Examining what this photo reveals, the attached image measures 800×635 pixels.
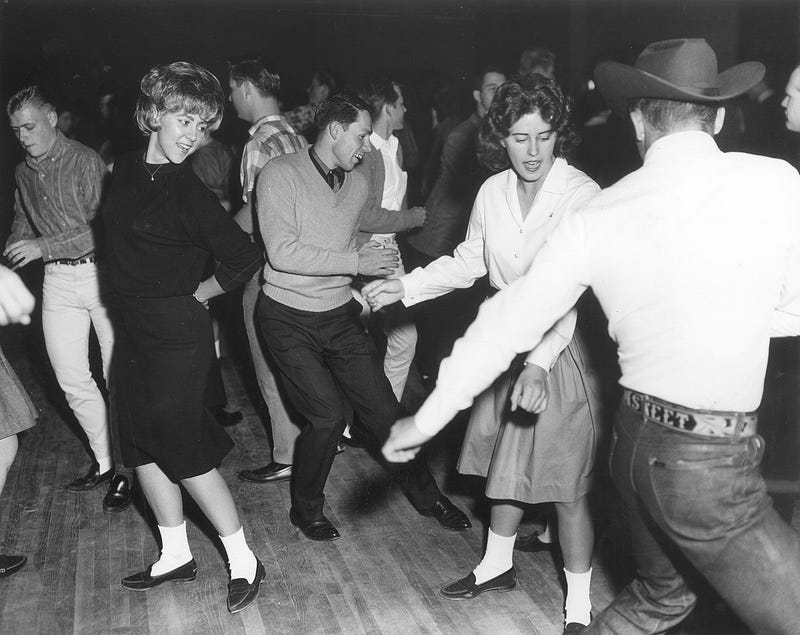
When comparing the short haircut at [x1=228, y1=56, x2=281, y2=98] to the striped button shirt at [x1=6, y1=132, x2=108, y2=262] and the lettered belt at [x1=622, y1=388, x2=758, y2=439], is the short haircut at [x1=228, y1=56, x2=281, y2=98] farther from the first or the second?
the lettered belt at [x1=622, y1=388, x2=758, y2=439]

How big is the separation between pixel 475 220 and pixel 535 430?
2.33 feet

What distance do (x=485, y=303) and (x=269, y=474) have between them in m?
2.15

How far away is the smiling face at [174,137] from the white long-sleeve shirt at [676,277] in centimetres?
123

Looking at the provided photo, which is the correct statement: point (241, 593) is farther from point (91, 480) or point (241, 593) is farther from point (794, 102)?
point (794, 102)

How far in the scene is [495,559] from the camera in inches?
107

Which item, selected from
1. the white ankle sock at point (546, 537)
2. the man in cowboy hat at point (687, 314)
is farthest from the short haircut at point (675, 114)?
the white ankle sock at point (546, 537)

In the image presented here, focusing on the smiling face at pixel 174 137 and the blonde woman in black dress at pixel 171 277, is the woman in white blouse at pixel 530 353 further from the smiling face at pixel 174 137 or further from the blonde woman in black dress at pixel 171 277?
the smiling face at pixel 174 137

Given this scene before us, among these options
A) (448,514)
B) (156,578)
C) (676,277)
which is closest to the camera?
(676,277)

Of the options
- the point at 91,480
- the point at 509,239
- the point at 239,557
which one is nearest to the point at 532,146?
the point at 509,239

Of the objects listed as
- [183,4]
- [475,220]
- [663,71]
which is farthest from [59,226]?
[183,4]

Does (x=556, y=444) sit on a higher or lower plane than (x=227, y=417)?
higher

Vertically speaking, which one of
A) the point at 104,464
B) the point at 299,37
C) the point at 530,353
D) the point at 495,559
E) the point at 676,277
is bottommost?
the point at 104,464

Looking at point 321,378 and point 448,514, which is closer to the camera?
point 321,378

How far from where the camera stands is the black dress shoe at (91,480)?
11.8 ft
